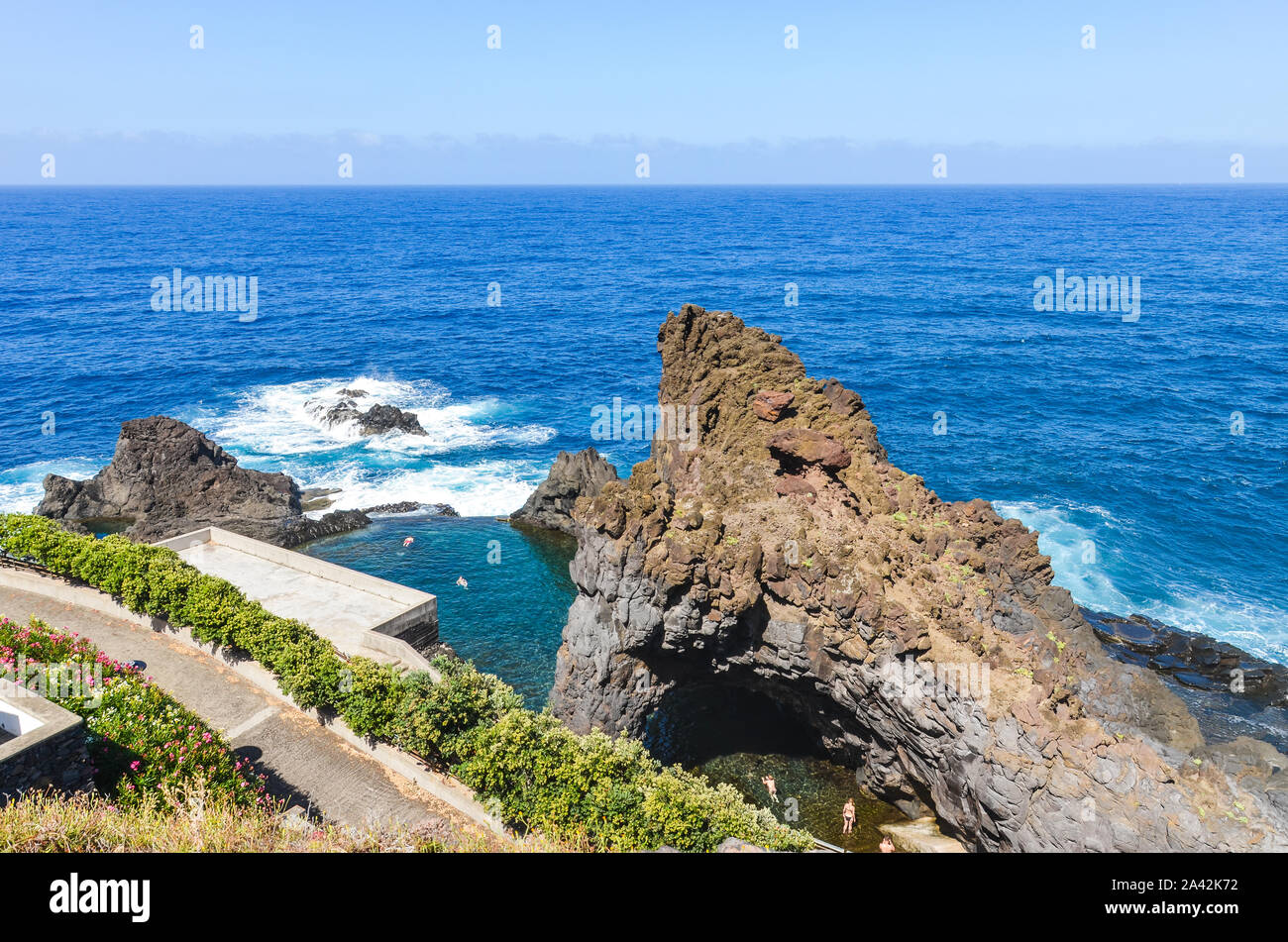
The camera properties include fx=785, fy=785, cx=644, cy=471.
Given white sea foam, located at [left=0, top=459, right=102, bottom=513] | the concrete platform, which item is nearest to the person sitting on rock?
the concrete platform

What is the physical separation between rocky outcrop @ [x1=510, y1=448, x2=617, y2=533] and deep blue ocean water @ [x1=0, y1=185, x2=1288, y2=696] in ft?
9.32

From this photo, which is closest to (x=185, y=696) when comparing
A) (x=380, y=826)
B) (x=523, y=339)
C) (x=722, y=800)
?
(x=380, y=826)

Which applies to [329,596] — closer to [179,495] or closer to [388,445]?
[179,495]

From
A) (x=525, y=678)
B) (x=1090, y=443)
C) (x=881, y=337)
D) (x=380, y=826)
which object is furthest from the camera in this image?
(x=881, y=337)

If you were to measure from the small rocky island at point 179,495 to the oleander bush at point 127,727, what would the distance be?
28.4 metres

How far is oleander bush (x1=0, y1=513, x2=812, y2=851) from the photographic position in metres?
21.6

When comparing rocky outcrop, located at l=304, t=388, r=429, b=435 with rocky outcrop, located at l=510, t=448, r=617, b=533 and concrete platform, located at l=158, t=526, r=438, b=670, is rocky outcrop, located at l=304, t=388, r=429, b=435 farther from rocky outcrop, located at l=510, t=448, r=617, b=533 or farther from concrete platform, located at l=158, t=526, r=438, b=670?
concrete platform, located at l=158, t=526, r=438, b=670

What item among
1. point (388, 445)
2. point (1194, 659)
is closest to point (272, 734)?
point (1194, 659)

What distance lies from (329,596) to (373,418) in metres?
41.0

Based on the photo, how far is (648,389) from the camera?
8838cm
